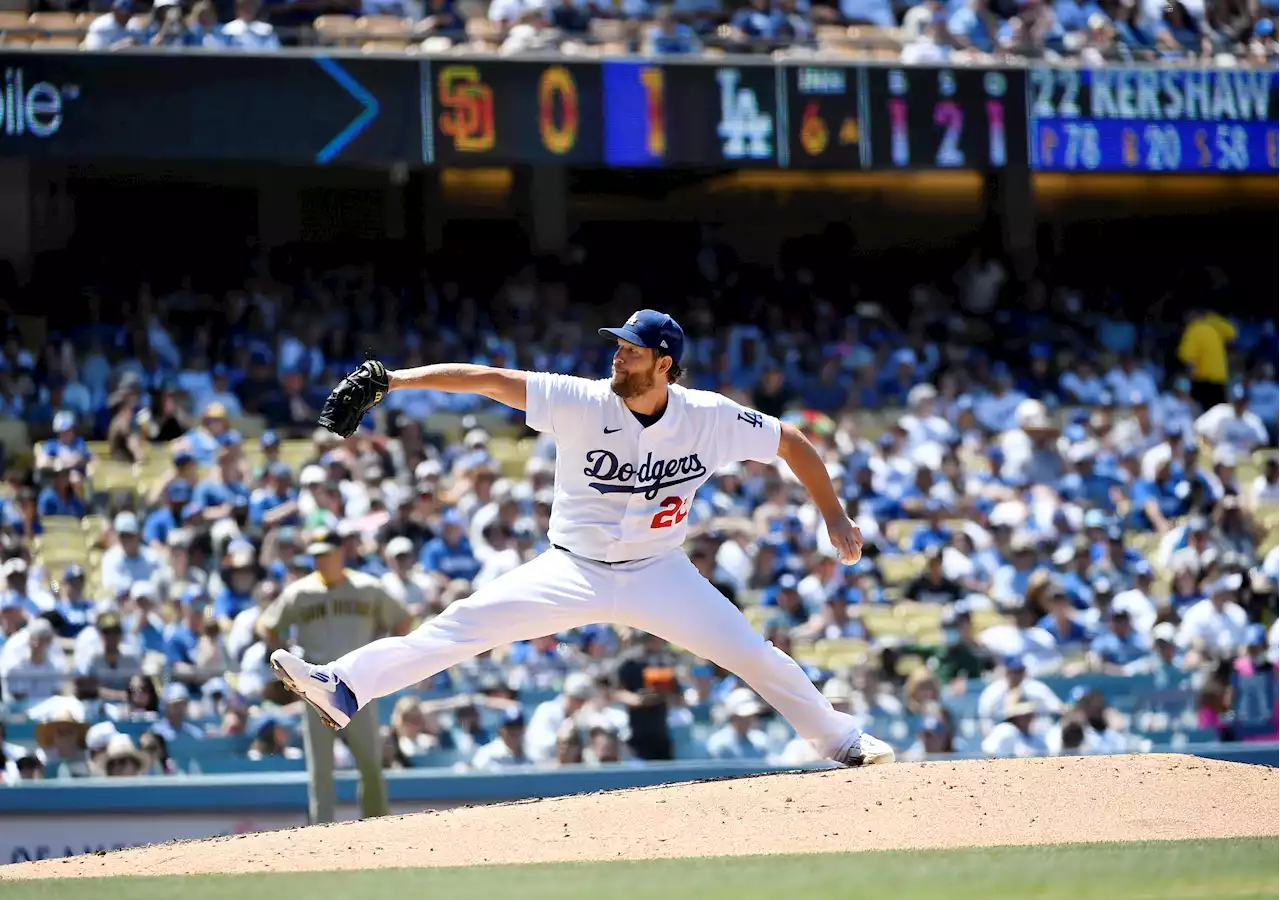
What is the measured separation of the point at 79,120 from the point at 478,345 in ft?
12.7

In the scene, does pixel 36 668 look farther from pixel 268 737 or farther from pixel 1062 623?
pixel 1062 623

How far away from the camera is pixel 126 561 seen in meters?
11.7

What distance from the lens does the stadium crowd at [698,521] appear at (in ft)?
32.2

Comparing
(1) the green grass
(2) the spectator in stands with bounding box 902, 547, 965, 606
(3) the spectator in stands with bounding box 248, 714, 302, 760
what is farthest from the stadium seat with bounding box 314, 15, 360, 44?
(1) the green grass

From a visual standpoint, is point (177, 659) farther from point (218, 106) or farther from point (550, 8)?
point (550, 8)

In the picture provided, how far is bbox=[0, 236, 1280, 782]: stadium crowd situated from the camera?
9.80 metres

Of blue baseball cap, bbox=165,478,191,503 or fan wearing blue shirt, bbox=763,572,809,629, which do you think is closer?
fan wearing blue shirt, bbox=763,572,809,629

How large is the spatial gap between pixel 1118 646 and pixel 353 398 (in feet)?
21.2

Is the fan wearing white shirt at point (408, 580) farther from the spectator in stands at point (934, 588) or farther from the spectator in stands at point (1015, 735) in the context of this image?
the spectator in stands at point (1015, 735)

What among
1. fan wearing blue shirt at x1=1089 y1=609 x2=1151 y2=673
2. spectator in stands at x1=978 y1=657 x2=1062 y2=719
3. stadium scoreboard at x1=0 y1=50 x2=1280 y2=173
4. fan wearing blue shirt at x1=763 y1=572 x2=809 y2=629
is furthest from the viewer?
stadium scoreboard at x1=0 y1=50 x2=1280 y2=173

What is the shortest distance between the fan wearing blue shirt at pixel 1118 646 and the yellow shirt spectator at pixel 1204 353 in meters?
5.83

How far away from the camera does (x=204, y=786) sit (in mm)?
9461

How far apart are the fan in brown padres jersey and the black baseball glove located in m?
2.57

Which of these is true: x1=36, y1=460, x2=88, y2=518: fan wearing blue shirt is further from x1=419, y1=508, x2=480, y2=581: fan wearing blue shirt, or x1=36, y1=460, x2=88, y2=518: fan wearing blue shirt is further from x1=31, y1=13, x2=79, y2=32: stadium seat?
x1=31, y1=13, x2=79, y2=32: stadium seat
